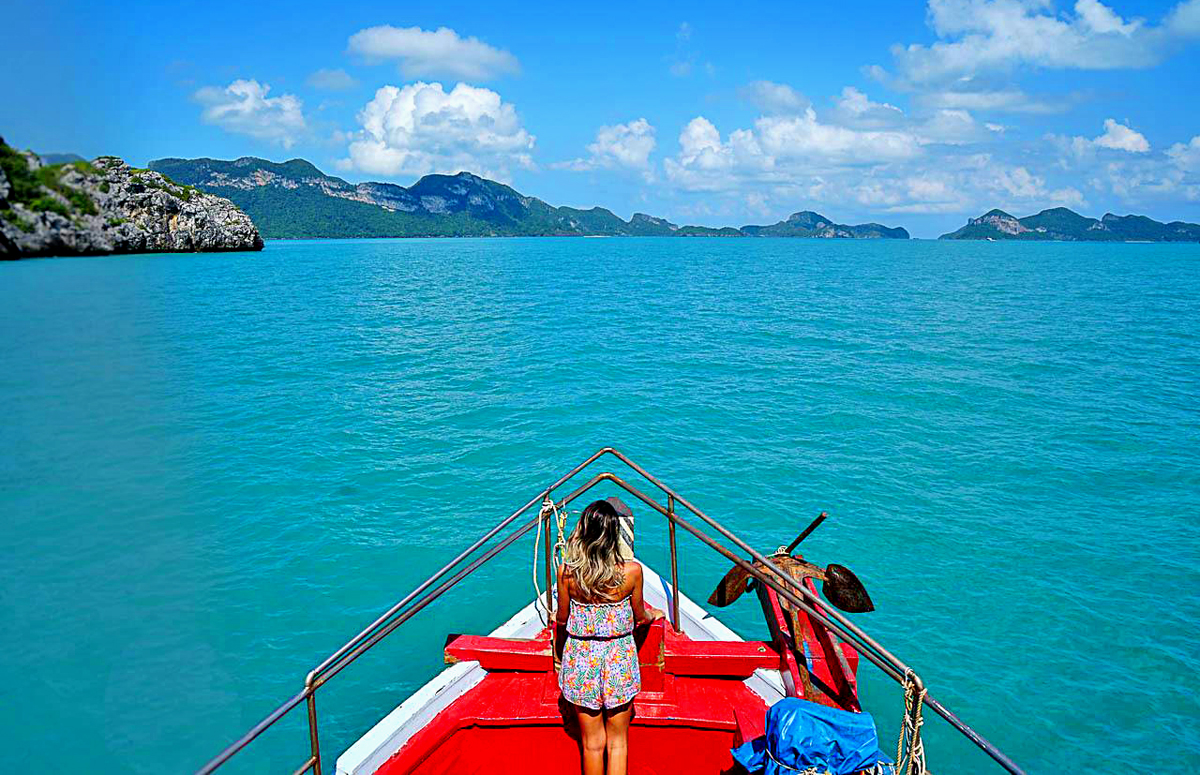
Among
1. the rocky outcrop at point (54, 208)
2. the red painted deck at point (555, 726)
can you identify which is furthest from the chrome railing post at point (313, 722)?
the rocky outcrop at point (54, 208)

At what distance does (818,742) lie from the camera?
4.09m

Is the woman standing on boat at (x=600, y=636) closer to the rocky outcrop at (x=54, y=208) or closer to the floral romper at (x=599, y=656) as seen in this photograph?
the floral romper at (x=599, y=656)

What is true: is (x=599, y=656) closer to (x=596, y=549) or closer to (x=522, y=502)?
(x=596, y=549)

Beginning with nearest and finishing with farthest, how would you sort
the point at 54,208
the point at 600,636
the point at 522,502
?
the point at 54,208
the point at 600,636
the point at 522,502

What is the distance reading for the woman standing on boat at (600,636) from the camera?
444 cm

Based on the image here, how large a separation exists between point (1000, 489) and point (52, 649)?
17524 mm

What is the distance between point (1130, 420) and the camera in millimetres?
20688

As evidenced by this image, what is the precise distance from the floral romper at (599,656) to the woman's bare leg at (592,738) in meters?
0.09

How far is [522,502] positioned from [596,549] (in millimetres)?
10582

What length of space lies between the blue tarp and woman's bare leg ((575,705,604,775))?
3.56 feet

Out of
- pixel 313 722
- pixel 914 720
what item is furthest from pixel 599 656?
pixel 914 720

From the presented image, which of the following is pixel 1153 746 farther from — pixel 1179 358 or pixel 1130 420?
pixel 1179 358

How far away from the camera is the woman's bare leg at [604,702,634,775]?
468 cm

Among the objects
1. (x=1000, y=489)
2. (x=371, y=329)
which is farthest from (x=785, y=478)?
(x=371, y=329)
